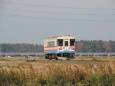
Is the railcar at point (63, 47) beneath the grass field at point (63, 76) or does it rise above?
above

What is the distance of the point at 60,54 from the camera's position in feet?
158

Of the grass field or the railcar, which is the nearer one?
the grass field

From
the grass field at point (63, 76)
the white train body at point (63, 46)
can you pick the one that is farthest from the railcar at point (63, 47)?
the grass field at point (63, 76)

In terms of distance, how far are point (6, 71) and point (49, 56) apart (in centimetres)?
3499

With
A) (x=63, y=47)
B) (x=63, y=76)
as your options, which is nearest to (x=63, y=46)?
(x=63, y=47)

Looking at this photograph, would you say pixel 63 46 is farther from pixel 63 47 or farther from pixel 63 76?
pixel 63 76

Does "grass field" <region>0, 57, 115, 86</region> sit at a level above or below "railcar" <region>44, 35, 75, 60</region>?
below

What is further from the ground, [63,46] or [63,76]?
[63,46]

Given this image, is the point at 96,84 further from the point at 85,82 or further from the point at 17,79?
the point at 17,79

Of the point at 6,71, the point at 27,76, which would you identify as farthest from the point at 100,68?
the point at 6,71

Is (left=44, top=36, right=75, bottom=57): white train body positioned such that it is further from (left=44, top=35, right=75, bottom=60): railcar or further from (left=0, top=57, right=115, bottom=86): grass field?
(left=0, top=57, right=115, bottom=86): grass field

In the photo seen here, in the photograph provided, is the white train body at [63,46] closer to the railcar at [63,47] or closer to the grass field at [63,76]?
the railcar at [63,47]

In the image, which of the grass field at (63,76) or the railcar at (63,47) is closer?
the grass field at (63,76)

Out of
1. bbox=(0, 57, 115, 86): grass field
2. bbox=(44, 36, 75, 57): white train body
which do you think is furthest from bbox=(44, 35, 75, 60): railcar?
bbox=(0, 57, 115, 86): grass field
